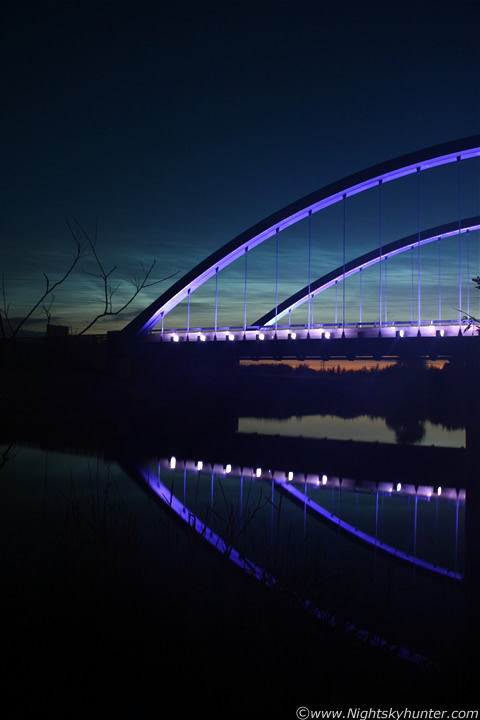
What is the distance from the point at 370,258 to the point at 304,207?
11.7m

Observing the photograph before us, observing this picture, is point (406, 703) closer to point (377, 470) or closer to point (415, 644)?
point (415, 644)

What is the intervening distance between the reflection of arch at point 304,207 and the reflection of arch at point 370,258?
306 inches

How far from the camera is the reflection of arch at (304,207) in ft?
97.6

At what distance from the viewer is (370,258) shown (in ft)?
147

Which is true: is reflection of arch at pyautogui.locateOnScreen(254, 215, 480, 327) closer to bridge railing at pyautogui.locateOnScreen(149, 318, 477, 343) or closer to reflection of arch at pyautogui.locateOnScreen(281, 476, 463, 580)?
bridge railing at pyautogui.locateOnScreen(149, 318, 477, 343)

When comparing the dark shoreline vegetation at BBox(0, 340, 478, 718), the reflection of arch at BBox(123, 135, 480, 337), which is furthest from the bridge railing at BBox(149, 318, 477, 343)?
the dark shoreline vegetation at BBox(0, 340, 478, 718)

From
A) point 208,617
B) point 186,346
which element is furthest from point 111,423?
point 208,617

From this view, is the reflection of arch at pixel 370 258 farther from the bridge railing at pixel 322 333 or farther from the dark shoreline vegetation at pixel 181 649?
the dark shoreline vegetation at pixel 181 649

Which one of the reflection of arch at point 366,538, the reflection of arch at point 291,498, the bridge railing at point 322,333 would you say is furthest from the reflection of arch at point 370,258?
the reflection of arch at point 366,538

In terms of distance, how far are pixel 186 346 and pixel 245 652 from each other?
1357 inches

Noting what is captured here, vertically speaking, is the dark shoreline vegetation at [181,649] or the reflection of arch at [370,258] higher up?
the reflection of arch at [370,258]

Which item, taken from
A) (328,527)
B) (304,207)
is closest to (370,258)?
(304,207)

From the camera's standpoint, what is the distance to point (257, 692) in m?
3.90

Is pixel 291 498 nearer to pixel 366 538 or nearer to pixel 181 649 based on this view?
pixel 366 538
